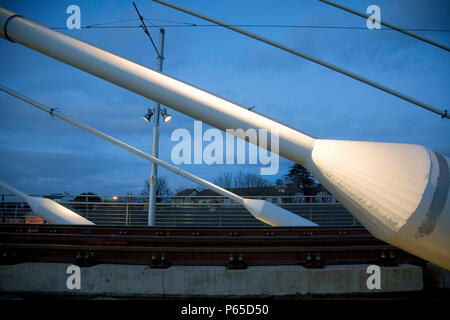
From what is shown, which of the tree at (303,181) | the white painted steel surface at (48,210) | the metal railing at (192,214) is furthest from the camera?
the tree at (303,181)

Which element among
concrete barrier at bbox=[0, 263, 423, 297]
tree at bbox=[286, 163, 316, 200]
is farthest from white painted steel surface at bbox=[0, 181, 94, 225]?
tree at bbox=[286, 163, 316, 200]

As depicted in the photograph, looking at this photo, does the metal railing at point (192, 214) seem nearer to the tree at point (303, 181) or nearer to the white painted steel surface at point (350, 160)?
the white painted steel surface at point (350, 160)

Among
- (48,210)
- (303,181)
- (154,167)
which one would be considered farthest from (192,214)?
(303,181)

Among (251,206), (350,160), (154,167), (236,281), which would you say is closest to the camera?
(350,160)

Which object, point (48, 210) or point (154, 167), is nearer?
point (48, 210)

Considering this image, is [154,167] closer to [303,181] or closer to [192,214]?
[192,214]

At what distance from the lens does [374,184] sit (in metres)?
1.91

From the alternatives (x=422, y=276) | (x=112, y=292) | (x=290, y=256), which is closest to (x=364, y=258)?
(x=422, y=276)

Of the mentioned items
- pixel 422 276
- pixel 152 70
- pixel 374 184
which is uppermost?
pixel 152 70

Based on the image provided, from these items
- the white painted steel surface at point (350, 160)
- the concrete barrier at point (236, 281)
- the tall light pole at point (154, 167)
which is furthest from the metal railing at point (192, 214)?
the white painted steel surface at point (350, 160)

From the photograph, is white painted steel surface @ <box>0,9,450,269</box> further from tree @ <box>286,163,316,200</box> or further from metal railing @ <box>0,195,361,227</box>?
tree @ <box>286,163,316,200</box>

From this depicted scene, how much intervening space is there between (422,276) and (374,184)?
3.06 metres

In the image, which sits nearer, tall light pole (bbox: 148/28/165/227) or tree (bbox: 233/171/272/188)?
tall light pole (bbox: 148/28/165/227)
